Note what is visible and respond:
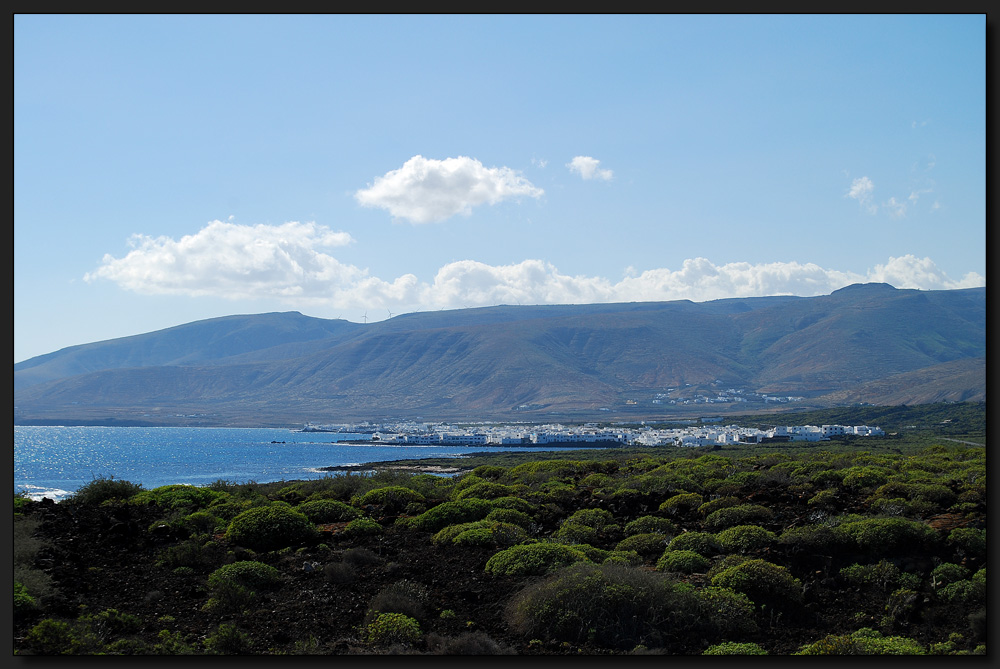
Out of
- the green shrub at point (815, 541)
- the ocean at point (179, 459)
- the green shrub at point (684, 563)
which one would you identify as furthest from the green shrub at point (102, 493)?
the ocean at point (179, 459)

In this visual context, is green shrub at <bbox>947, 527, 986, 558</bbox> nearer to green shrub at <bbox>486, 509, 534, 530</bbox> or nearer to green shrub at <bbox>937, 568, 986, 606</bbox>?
green shrub at <bbox>937, 568, 986, 606</bbox>

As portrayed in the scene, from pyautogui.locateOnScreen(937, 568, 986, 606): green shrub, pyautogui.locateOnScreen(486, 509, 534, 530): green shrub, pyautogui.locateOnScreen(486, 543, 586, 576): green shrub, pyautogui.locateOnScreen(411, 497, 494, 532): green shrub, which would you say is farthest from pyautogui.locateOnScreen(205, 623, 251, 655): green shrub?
pyautogui.locateOnScreen(937, 568, 986, 606): green shrub

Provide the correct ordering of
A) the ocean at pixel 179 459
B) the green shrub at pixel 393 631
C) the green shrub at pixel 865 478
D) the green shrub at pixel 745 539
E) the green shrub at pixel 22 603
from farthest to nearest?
the ocean at pixel 179 459
the green shrub at pixel 865 478
the green shrub at pixel 745 539
the green shrub at pixel 22 603
the green shrub at pixel 393 631

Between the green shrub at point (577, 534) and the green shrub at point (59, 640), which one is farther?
the green shrub at point (577, 534)

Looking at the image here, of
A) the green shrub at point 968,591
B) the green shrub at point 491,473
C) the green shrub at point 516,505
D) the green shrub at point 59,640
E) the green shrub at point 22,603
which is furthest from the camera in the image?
the green shrub at point 491,473

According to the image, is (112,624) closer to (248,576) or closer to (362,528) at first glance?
(248,576)

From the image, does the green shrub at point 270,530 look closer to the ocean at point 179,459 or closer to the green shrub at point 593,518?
the green shrub at point 593,518

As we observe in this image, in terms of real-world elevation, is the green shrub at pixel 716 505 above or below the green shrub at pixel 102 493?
below
